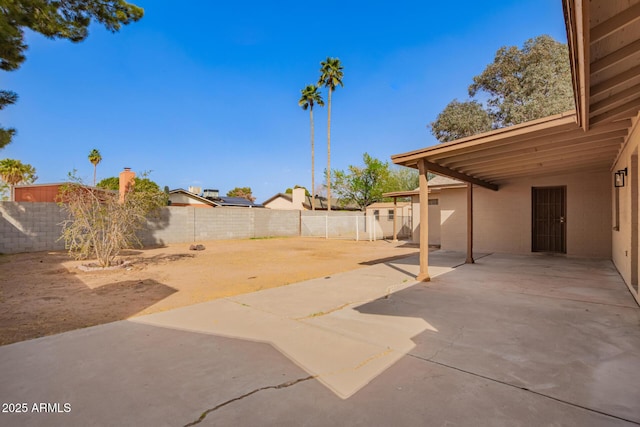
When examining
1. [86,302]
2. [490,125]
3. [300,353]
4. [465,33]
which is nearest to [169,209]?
[86,302]

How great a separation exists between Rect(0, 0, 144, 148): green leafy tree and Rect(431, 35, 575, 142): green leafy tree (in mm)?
20611

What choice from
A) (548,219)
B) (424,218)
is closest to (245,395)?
(424,218)

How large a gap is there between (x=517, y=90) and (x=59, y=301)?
25.2 metres

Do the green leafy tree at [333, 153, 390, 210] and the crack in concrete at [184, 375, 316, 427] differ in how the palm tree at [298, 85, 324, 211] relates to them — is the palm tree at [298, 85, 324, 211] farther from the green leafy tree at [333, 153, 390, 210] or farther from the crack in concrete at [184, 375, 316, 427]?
the crack in concrete at [184, 375, 316, 427]

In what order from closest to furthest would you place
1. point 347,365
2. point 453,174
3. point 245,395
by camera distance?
1. point 245,395
2. point 347,365
3. point 453,174

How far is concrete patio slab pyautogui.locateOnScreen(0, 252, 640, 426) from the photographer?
73.7 inches

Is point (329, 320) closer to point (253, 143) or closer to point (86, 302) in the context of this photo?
point (86, 302)

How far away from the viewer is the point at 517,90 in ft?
66.8

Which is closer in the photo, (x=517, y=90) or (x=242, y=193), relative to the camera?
(x=517, y=90)

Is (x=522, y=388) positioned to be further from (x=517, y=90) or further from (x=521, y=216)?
(x=517, y=90)

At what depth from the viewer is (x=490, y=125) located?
2164 centimetres

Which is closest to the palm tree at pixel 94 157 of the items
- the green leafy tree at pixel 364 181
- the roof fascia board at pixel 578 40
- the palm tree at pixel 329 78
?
the palm tree at pixel 329 78

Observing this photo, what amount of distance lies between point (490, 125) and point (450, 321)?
73.0ft

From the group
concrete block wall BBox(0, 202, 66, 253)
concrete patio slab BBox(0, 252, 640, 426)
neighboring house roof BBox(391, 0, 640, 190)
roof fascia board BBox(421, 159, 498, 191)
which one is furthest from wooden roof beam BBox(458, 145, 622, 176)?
concrete block wall BBox(0, 202, 66, 253)
